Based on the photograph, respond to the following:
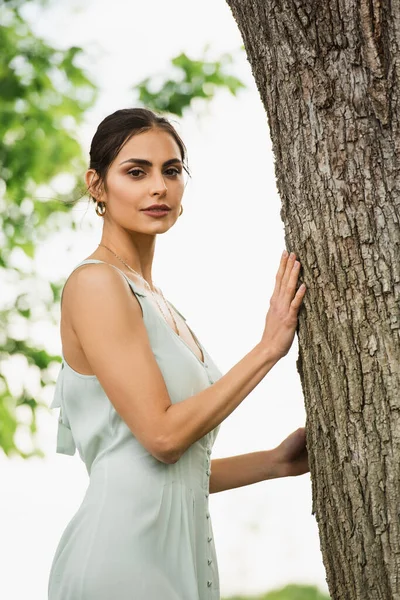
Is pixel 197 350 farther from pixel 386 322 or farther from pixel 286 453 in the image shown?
pixel 386 322

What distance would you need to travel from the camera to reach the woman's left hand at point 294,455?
2.39 m

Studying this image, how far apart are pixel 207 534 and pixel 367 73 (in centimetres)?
124

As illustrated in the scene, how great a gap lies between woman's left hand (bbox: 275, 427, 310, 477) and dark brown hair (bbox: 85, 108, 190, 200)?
3.01 ft

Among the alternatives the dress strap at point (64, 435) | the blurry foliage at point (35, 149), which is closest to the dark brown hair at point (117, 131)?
the dress strap at point (64, 435)

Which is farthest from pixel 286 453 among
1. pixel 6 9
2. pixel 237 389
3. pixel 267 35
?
pixel 6 9

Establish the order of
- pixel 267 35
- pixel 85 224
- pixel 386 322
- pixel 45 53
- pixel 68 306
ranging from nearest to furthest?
pixel 386 322 → pixel 267 35 → pixel 68 306 → pixel 45 53 → pixel 85 224

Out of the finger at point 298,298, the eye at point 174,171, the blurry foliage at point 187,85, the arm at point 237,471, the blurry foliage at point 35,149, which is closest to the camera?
the finger at point 298,298

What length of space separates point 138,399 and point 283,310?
0.40m

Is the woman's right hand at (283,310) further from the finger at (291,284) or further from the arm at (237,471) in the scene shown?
the arm at (237,471)

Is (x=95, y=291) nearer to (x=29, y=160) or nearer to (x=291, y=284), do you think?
(x=291, y=284)

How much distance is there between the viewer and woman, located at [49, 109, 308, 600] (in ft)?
6.43

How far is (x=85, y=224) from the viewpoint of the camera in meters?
5.34

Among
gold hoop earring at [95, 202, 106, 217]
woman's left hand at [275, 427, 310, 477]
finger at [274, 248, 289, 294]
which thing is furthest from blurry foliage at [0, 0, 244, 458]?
finger at [274, 248, 289, 294]

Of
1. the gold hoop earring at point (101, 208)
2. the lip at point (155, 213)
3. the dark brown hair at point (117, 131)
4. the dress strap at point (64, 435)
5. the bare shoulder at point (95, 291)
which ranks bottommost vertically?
the dress strap at point (64, 435)
